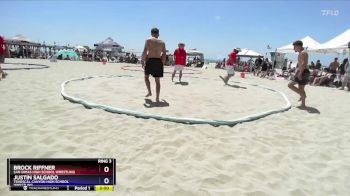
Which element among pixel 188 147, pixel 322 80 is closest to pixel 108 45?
pixel 322 80

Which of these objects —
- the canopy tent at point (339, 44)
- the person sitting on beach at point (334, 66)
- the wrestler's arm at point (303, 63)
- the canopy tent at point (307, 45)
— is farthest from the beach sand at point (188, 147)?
the canopy tent at point (307, 45)

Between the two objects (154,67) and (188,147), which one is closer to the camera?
(188,147)

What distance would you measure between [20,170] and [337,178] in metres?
3.65

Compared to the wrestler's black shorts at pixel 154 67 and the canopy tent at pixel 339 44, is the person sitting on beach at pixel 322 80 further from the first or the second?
the wrestler's black shorts at pixel 154 67

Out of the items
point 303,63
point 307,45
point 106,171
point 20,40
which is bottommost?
point 106,171

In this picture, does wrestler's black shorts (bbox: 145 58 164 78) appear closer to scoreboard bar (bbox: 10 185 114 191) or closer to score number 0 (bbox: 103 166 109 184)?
score number 0 (bbox: 103 166 109 184)

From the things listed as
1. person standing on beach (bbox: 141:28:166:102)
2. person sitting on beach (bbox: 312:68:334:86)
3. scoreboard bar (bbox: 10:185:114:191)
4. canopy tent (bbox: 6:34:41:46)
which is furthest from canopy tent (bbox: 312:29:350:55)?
canopy tent (bbox: 6:34:41:46)

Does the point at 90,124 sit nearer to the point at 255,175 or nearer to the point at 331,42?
the point at 255,175

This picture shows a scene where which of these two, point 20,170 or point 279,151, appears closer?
point 20,170

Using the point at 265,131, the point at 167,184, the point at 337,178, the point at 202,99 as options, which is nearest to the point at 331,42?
the point at 202,99

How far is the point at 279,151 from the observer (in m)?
3.89

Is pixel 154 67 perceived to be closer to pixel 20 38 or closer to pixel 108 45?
pixel 20 38
